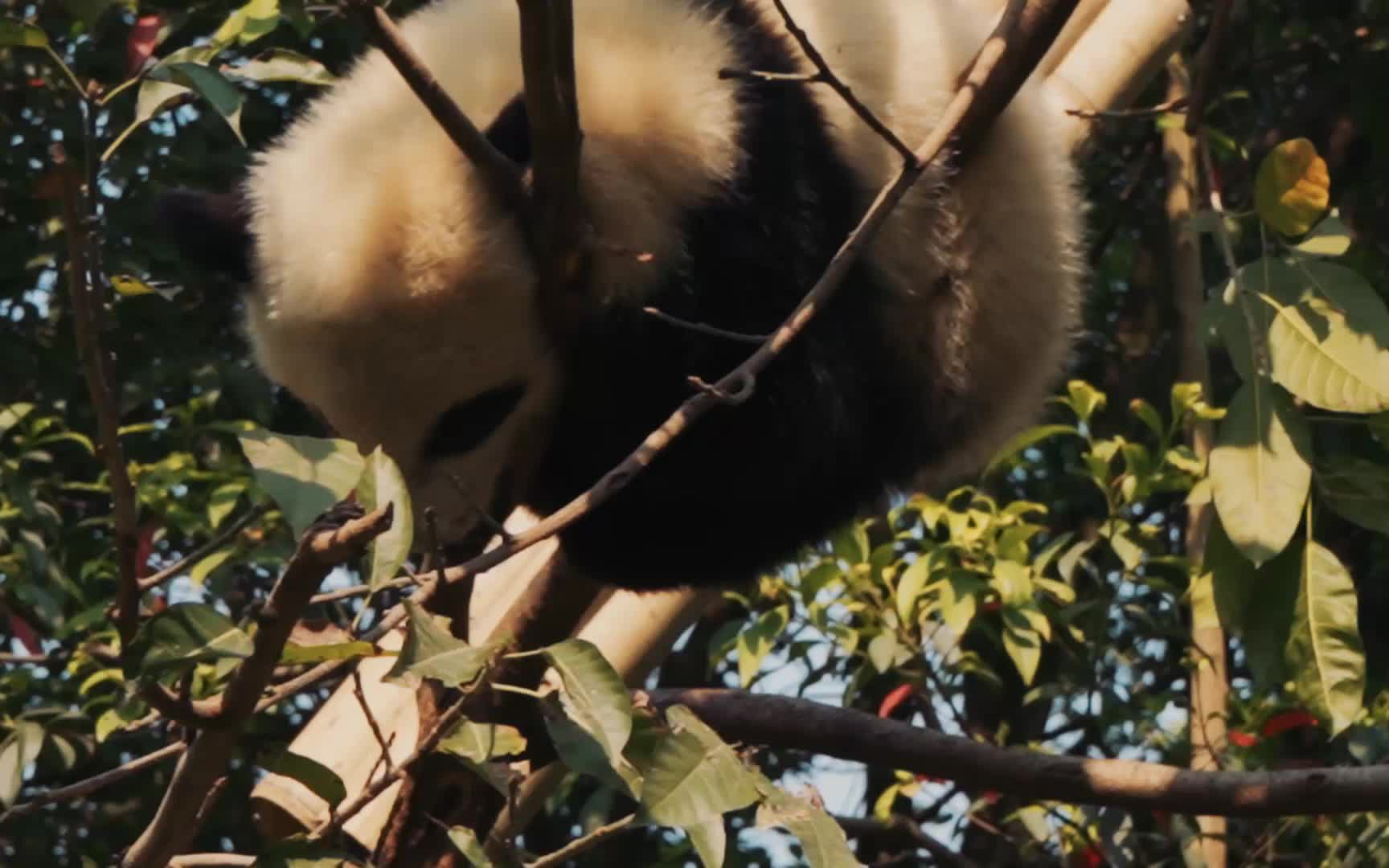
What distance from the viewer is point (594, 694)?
124 cm

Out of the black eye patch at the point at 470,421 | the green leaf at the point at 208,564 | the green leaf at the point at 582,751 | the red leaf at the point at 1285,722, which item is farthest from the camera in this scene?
the red leaf at the point at 1285,722

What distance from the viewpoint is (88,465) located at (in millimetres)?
3812

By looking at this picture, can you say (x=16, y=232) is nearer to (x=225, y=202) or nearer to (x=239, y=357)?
(x=239, y=357)

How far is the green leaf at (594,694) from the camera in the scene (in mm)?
1221

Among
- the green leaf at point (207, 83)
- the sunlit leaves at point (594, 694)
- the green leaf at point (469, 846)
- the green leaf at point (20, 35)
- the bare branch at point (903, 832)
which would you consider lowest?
the bare branch at point (903, 832)

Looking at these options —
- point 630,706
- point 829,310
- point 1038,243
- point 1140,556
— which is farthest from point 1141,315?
point 630,706

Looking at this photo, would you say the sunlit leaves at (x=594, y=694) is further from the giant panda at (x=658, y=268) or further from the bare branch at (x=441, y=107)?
the giant panda at (x=658, y=268)

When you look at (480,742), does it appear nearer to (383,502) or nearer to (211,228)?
(383,502)

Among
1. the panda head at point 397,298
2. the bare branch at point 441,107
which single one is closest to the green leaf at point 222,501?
the panda head at point 397,298

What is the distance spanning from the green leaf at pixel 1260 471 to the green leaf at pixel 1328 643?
12cm

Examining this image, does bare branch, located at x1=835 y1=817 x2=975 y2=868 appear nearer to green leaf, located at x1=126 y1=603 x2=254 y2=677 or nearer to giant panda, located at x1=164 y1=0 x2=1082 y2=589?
giant panda, located at x1=164 y1=0 x2=1082 y2=589

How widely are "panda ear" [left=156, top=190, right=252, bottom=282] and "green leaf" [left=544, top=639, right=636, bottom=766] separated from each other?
1097 millimetres

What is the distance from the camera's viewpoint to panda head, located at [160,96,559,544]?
79.5 inches

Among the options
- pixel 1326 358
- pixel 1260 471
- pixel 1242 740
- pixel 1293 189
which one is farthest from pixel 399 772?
pixel 1242 740
